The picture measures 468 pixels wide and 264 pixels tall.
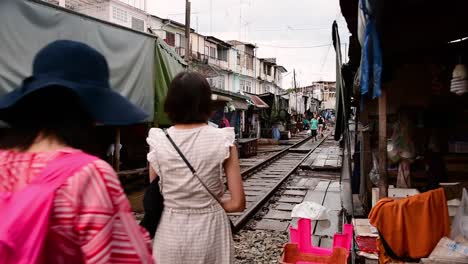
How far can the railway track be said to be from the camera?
25.8 feet

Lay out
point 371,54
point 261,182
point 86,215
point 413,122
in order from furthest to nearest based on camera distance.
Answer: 1. point 261,182
2. point 413,122
3. point 371,54
4. point 86,215

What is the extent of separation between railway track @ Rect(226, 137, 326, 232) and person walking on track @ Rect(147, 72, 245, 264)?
189 inches

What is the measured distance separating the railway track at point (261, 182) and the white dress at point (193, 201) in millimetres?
4783

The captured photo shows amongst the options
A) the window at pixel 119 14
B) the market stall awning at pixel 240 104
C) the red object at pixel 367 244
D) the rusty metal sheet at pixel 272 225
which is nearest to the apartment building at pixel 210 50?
the window at pixel 119 14

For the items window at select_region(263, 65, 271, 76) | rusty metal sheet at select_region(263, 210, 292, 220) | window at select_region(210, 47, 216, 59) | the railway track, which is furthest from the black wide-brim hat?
window at select_region(263, 65, 271, 76)

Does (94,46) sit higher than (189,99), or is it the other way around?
(94,46)

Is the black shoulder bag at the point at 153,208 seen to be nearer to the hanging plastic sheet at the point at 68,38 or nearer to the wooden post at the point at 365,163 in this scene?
the hanging plastic sheet at the point at 68,38

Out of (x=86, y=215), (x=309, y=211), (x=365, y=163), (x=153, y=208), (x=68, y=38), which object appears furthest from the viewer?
(x=365, y=163)

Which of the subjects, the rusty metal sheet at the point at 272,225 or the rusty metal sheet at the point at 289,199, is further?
the rusty metal sheet at the point at 289,199

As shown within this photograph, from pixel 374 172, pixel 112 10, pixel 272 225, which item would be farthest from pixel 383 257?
pixel 112 10

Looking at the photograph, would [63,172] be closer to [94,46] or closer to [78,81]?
[78,81]

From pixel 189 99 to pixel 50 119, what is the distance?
108 cm

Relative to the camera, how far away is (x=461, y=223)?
10.9ft

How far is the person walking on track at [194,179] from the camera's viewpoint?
7.21 feet
